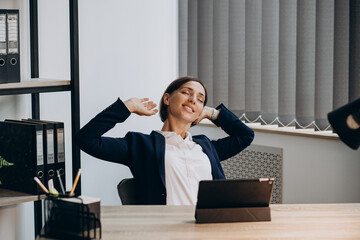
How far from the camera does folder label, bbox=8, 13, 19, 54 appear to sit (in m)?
2.51

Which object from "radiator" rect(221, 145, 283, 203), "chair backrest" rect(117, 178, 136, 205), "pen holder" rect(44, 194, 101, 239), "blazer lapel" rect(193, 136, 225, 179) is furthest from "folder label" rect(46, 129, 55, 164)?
"radiator" rect(221, 145, 283, 203)

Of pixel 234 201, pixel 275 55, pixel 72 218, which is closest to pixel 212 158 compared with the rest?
pixel 234 201

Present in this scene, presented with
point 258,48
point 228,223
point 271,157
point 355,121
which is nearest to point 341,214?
point 228,223

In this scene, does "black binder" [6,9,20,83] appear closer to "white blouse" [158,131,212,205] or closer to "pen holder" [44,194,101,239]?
"white blouse" [158,131,212,205]

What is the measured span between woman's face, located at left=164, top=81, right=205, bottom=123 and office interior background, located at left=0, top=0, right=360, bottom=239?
2.90 ft

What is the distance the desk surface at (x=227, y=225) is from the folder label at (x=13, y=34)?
95 cm

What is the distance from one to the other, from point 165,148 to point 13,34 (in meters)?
0.85

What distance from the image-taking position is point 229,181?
1781 mm

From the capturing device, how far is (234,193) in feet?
5.95

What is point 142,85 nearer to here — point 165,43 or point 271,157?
point 165,43

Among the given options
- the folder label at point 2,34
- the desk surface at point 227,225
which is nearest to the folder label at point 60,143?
the folder label at point 2,34

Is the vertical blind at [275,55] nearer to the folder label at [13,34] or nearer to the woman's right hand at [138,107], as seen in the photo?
the woman's right hand at [138,107]

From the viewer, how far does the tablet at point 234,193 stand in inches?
70.3

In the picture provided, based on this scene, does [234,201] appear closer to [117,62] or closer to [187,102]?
[187,102]
